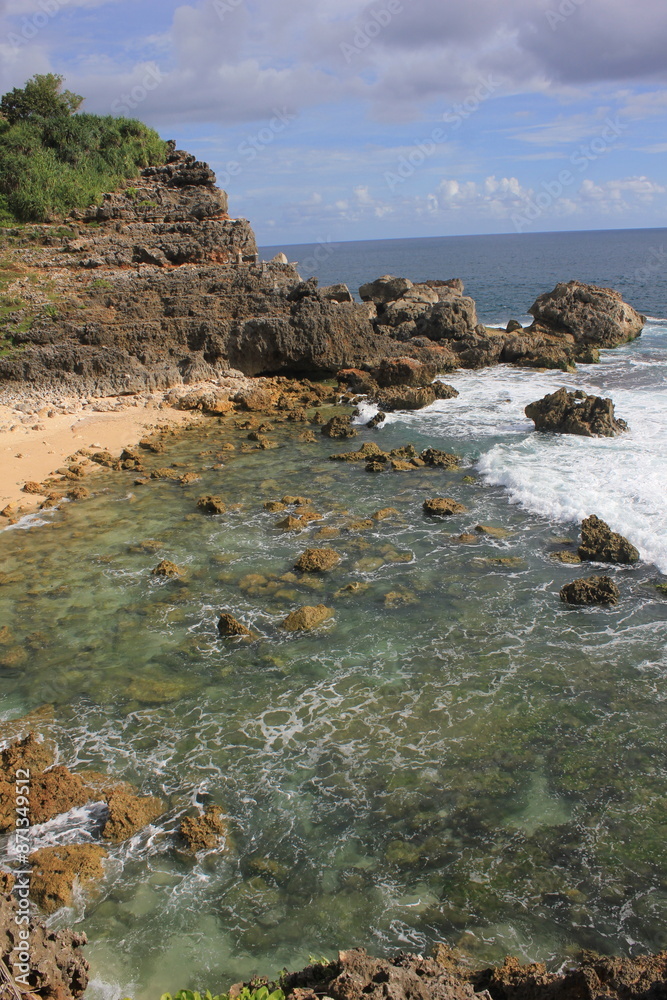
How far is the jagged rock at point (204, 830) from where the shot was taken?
23.2 feet

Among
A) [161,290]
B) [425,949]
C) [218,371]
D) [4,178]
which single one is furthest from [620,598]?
[4,178]

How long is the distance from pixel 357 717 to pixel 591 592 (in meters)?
4.86

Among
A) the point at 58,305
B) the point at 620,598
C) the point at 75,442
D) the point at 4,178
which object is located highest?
the point at 4,178

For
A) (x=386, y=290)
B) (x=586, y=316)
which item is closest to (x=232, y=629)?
(x=586, y=316)

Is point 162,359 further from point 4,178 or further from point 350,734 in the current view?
point 350,734

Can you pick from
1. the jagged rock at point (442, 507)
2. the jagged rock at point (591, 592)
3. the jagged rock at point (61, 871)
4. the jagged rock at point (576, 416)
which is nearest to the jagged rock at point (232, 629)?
the jagged rock at point (61, 871)

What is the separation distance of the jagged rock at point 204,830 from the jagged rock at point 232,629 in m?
3.54

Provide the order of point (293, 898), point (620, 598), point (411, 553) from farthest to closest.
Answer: point (411, 553)
point (620, 598)
point (293, 898)

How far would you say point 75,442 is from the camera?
19.9 metres

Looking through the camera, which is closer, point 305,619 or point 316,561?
point 305,619

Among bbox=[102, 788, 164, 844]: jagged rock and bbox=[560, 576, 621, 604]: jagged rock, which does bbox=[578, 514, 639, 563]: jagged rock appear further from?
bbox=[102, 788, 164, 844]: jagged rock

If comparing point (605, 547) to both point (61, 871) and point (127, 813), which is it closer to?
point (127, 813)

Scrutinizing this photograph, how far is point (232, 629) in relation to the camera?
35.2 ft

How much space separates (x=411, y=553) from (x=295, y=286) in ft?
58.8
